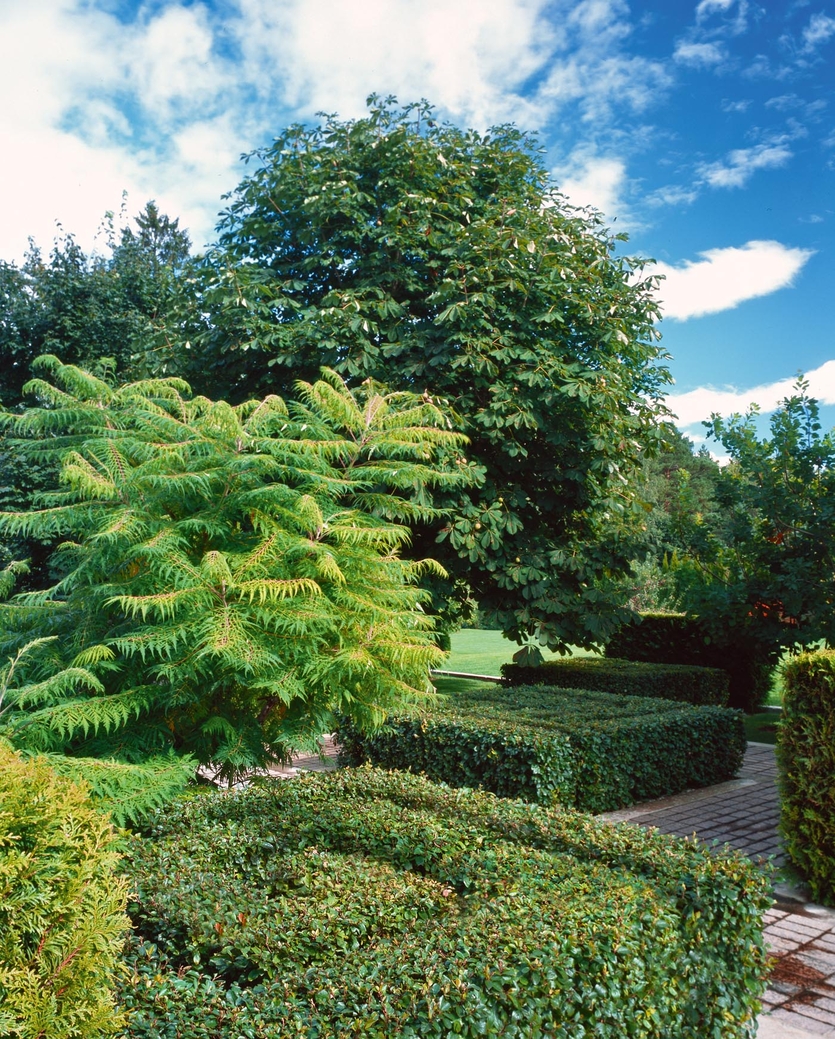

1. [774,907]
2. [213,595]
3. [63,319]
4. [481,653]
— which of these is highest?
[63,319]

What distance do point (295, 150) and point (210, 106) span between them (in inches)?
212

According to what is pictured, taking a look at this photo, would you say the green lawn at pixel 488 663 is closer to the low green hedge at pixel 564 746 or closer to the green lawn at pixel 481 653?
the green lawn at pixel 481 653

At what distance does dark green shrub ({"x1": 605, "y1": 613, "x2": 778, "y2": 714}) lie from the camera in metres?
14.4

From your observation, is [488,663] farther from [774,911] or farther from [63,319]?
[774,911]

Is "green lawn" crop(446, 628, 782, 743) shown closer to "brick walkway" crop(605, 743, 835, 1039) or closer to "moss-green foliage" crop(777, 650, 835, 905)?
"moss-green foliage" crop(777, 650, 835, 905)

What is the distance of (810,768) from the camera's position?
5875 mm

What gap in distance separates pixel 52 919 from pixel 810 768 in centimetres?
536

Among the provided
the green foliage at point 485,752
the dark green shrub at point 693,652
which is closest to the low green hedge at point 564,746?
the green foliage at point 485,752

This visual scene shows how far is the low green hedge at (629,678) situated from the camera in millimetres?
11834

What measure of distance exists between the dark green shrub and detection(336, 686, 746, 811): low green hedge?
5.07 metres

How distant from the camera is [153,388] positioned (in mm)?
6352

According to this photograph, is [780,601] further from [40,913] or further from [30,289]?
[30,289]

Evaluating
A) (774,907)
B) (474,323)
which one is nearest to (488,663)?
(474,323)

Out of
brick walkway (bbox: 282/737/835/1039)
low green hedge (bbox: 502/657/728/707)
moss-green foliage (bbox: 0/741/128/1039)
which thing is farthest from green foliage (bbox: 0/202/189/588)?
moss-green foliage (bbox: 0/741/128/1039)
